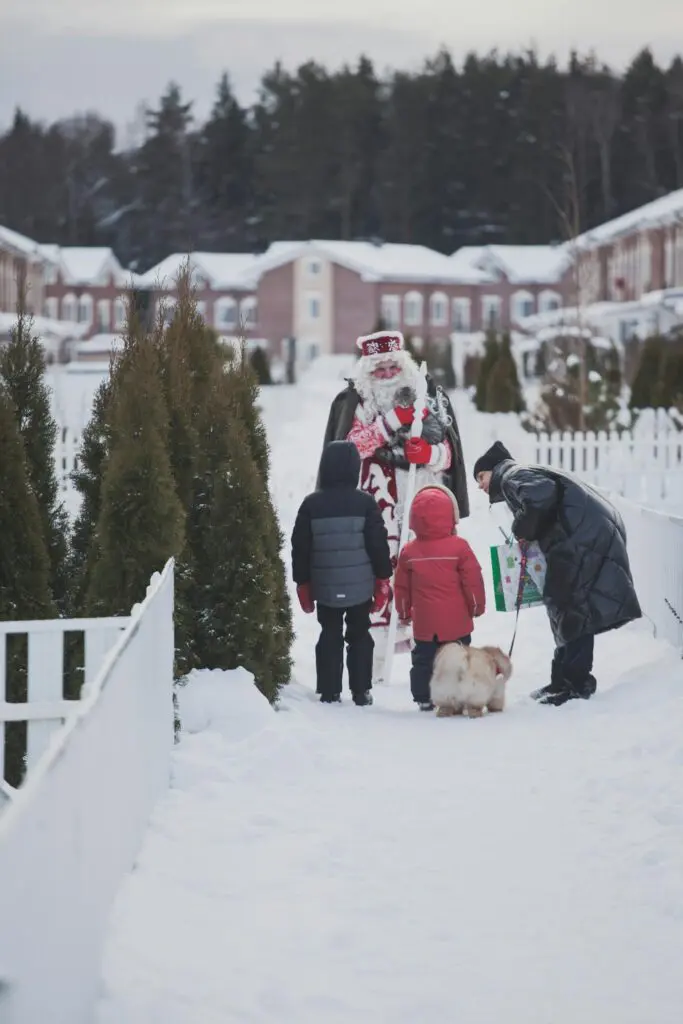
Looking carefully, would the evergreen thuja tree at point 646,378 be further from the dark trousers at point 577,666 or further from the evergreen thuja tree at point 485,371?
the dark trousers at point 577,666

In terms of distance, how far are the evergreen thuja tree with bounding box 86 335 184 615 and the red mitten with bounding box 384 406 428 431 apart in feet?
10.9

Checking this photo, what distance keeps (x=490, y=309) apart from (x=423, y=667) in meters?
74.8

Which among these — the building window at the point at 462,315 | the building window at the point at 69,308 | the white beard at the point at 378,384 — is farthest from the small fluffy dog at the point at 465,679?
the building window at the point at 69,308

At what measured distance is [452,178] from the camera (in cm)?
9781

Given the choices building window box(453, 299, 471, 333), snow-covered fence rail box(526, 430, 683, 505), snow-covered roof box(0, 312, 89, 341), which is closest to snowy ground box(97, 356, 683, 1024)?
snow-covered fence rail box(526, 430, 683, 505)

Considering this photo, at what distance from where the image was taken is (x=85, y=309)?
89.9 metres

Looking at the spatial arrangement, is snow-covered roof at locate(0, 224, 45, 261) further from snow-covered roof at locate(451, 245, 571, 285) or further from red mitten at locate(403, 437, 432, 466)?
red mitten at locate(403, 437, 432, 466)

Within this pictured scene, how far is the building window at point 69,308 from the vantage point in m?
89.6

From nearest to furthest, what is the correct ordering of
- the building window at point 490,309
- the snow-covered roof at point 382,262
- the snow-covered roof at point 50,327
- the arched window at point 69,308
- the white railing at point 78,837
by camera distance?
the white railing at point 78,837
the snow-covered roof at point 50,327
the snow-covered roof at point 382,262
the building window at point 490,309
the arched window at point 69,308

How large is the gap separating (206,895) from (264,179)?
3896 inches

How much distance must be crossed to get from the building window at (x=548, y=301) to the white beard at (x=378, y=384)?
72843 mm

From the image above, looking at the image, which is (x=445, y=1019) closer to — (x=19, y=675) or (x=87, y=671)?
(x=87, y=671)

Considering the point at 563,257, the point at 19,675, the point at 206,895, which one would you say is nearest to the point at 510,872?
the point at 206,895

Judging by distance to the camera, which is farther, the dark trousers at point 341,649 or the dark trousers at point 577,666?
the dark trousers at point 341,649
